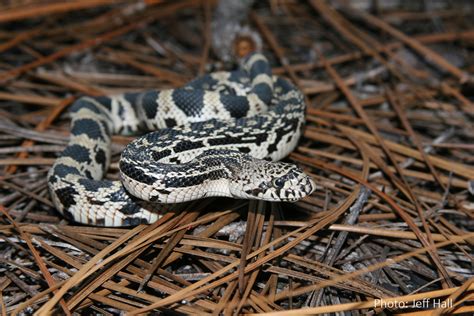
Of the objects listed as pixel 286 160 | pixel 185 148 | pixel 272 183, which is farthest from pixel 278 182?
pixel 286 160

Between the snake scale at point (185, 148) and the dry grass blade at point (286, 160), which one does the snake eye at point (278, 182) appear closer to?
the snake scale at point (185, 148)

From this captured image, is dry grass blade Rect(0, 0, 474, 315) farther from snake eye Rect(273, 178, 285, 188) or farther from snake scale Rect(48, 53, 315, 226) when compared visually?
snake eye Rect(273, 178, 285, 188)

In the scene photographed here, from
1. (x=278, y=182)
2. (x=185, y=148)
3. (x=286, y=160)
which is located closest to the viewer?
(x=278, y=182)

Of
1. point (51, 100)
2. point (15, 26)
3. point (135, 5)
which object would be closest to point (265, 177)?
point (51, 100)

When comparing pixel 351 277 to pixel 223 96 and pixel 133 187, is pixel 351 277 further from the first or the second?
pixel 223 96

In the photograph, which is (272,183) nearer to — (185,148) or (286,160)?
(185,148)

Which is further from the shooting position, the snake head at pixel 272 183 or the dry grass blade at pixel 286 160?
the snake head at pixel 272 183

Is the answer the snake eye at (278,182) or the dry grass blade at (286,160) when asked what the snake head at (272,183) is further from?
the dry grass blade at (286,160)

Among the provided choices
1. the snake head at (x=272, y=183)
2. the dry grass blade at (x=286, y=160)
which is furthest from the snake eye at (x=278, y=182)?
the dry grass blade at (x=286, y=160)
